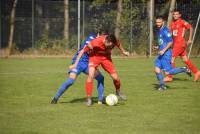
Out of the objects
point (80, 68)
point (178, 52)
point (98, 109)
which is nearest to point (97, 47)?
point (80, 68)

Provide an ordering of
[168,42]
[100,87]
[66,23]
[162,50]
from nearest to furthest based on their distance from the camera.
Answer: [100,87], [162,50], [168,42], [66,23]

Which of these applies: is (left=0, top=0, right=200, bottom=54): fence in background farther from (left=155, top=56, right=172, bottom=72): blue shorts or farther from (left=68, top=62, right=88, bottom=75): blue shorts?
(left=68, top=62, right=88, bottom=75): blue shorts

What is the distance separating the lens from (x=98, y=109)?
12.5m

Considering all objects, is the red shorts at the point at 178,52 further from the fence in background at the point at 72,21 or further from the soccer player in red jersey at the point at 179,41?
the fence in background at the point at 72,21

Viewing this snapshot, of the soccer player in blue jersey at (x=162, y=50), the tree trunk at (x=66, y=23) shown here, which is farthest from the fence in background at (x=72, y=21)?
the soccer player in blue jersey at (x=162, y=50)

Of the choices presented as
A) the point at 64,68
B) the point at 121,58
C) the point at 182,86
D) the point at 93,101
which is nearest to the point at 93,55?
the point at 93,101

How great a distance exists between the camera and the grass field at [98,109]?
33.4 feet

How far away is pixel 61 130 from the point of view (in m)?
9.98

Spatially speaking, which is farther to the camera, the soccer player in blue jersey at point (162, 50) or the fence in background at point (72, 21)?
the fence in background at point (72, 21)

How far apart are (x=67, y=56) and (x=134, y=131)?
21.7 meters

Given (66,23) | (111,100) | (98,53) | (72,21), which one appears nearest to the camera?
(111,100)

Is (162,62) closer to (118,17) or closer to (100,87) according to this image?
(100,87)

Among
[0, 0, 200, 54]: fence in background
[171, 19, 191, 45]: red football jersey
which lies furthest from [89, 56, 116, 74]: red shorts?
[0, 0, 200, 54]: fence in background

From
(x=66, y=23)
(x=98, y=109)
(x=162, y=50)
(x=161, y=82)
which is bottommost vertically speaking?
(x=98, y=109)
